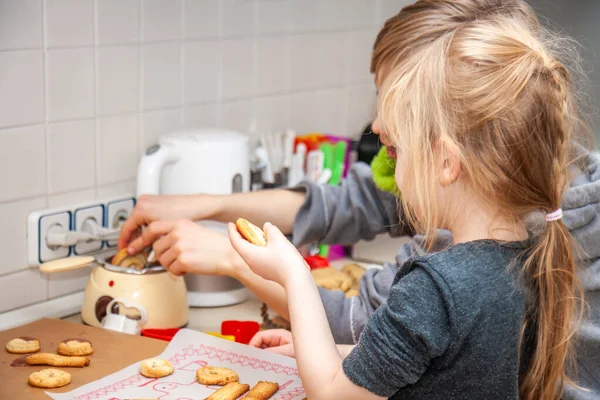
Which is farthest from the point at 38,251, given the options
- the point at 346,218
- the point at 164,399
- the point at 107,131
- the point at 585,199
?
the point at 585,199

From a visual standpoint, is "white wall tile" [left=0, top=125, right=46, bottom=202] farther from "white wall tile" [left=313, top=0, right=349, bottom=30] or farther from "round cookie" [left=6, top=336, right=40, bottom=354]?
"white wall tile" [left=313, top=0, right=349, bottom=30]

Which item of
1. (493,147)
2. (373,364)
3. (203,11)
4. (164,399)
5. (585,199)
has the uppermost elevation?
(203,11)

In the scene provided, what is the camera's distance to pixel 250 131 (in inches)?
70.9

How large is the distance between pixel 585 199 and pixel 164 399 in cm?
63

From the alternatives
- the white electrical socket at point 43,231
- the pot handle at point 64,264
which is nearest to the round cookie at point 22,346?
the pot handle at point 64,264

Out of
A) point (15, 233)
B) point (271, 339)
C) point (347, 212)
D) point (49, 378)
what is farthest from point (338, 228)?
point (49, 378)

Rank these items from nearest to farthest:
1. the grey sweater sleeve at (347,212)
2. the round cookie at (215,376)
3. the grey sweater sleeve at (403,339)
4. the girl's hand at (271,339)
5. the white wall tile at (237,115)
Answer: the grey sweater sleeve at (403,339) → the round cookie at (215,376) → the girl's hand at (271,339) → the grey sweater sleeve at (347,212) → the white wall tile at (237,115)

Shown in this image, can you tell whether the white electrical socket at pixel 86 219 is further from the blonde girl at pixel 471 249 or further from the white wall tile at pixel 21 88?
the blonde girl at pixel 471 249

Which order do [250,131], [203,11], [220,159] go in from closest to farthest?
[220,159]
[203,11]
[250,131]

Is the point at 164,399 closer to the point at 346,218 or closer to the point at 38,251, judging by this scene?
the point at 38,251

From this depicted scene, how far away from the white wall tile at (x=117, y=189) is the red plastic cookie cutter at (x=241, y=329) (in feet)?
1.14

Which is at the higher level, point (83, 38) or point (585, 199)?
point (83, 38)

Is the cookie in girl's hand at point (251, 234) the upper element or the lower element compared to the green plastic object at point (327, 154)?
upper

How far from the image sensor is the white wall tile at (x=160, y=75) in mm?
1534
